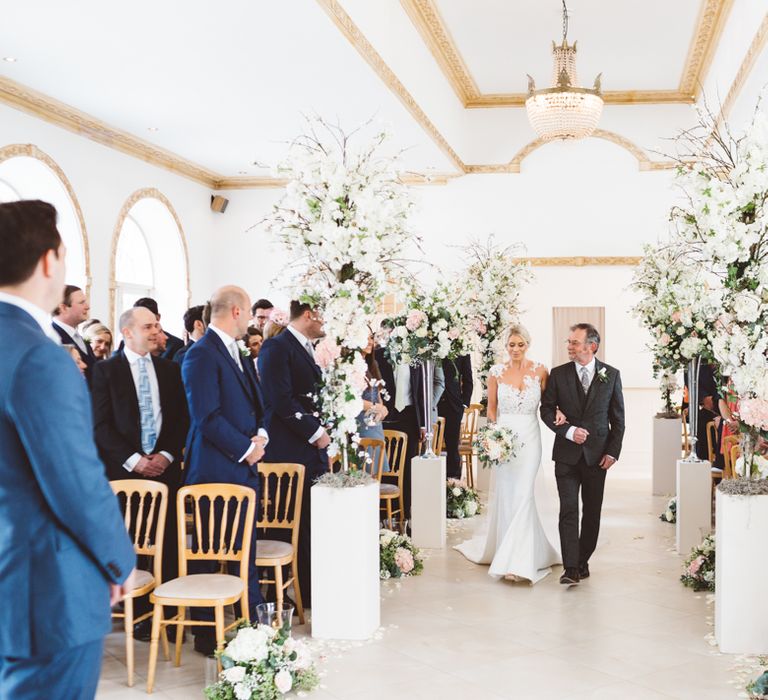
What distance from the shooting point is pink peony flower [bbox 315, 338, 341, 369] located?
217 inches

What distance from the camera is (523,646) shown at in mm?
5426

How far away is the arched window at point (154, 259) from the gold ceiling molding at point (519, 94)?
14.6 feet

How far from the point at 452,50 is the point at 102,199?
16.3ft

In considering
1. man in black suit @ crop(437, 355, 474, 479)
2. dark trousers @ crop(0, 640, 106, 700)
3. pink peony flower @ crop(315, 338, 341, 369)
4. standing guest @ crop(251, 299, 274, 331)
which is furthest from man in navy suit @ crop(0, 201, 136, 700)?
man in black suit @ crop(437, 355, 474, 479)

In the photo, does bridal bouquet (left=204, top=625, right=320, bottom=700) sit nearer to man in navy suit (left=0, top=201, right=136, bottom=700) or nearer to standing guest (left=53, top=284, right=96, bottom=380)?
man in navy suit (left=0, top=201, right=136, bottom=700)

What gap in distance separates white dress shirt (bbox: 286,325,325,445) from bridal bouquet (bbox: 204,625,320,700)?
67.3 inches

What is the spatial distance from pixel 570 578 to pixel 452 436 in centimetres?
386

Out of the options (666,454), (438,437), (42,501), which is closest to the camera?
(42,501)

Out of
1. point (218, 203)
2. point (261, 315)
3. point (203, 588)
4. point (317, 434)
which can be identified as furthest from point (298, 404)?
point (218, 203)

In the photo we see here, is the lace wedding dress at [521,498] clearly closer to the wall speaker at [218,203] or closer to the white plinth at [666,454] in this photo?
the white plinth at [666,454]

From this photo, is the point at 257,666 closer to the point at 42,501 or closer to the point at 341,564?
the point at 341,564

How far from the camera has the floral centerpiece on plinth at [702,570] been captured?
260 inches

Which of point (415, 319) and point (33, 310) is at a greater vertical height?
point (415, 319)

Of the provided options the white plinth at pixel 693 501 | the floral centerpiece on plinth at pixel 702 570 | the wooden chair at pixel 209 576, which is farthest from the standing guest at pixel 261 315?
the floral centerpiece on plinth at pixel 702 570
